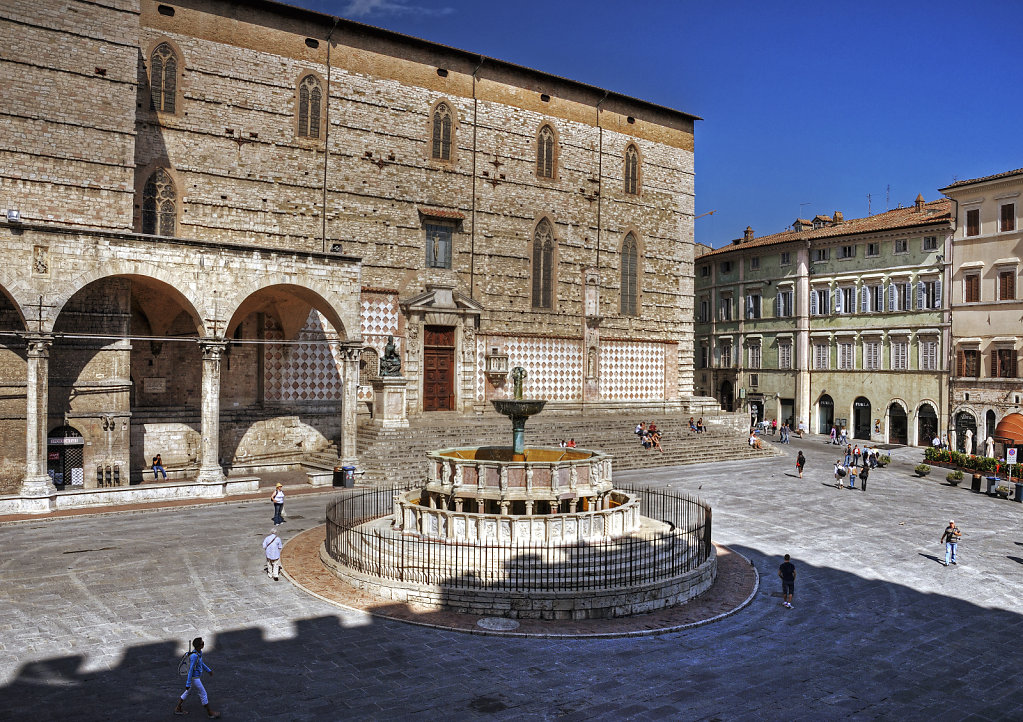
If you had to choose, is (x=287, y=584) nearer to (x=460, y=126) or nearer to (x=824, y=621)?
(x=824, y=621)

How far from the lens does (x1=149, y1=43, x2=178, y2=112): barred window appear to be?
85.6 ft

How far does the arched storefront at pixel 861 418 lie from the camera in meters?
42.6

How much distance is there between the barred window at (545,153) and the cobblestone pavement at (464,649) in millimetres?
22678

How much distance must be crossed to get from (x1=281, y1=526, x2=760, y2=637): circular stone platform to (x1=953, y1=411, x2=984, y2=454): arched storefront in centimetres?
2780

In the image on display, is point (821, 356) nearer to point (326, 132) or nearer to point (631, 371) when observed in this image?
point (631, 371)

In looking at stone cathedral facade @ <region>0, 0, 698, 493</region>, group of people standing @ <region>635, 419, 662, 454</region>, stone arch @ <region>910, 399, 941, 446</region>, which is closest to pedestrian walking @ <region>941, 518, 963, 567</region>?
group of people standing @ <region>635, 419, 662, 454</region>

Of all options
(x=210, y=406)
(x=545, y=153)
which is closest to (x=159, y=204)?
(x=210, y=406)

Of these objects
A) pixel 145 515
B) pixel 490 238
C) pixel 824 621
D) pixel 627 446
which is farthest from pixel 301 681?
pixel 490 238

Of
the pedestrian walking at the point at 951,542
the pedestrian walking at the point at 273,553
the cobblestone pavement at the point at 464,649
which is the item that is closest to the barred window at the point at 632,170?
the cobblestone pavement at the point at 464,649

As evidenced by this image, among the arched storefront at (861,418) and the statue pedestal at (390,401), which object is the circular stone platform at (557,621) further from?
the arched storefront at (861,418)

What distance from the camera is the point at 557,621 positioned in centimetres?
1227

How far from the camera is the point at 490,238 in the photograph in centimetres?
3353

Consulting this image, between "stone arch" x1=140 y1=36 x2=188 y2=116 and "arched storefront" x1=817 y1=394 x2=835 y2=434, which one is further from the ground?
"stone arch" x1=140 y1=36 x2=188 y2=116

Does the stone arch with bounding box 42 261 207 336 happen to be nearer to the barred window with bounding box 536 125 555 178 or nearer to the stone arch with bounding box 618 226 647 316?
the barred window with bounding box 536 125 555 178
